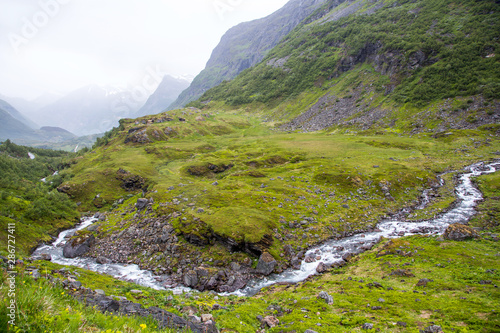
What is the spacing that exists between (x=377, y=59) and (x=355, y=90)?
94.9 feet

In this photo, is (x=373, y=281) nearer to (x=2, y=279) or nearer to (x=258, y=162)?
(x=2, y=279)

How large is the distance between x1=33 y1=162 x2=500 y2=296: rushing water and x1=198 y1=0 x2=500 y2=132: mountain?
2633 inches

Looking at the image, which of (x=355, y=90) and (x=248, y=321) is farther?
(x=355, y=90)

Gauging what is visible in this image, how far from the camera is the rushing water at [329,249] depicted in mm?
27156

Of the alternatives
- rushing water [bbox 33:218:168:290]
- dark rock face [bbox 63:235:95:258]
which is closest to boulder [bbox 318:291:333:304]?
rushing water [bbox 33:218:168:290]

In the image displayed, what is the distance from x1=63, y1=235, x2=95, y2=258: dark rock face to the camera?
35.4 meters

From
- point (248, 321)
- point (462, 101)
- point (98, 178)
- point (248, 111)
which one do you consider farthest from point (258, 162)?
point (248, 111)

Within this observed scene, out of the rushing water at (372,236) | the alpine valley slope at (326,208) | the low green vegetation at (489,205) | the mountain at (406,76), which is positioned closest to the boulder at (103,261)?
the alpine valley slope at (326,208)

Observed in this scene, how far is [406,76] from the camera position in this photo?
12569 cm

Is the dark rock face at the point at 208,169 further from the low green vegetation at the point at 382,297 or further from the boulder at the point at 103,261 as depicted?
the low green vegetation at the point at 382,297

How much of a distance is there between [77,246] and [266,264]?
102 feet

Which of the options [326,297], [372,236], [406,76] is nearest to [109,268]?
[326,297]

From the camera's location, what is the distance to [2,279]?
257 inches

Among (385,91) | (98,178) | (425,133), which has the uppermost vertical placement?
(98,178)
